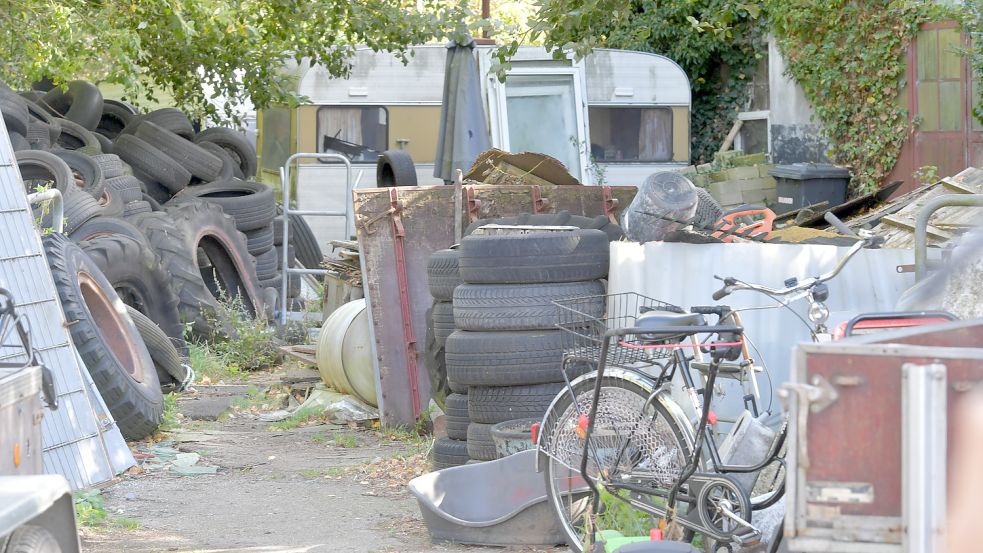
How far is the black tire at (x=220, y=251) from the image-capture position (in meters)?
11.7

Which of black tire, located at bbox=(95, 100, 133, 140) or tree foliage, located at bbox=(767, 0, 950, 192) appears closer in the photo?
tree foliage, located at bbox=(767, 0, 950, 192)

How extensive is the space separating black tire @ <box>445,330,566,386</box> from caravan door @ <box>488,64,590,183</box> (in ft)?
25.5

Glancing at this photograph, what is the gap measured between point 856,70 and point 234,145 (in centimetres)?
753

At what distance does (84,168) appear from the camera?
37.3ft

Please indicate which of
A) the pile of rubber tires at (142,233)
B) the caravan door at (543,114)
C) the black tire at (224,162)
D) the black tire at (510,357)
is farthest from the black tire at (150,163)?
the black tire at (510,357)

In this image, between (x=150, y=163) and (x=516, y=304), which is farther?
(x=150, y=163)

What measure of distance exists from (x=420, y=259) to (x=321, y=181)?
21.9ft

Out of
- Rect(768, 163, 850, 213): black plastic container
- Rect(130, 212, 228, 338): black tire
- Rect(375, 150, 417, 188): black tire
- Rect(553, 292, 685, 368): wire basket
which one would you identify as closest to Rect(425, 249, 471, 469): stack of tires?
Rect(553, 292, 685, 368): wire basket

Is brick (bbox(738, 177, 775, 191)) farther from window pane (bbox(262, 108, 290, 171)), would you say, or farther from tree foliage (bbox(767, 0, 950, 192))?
window pane (bbox(262, 108, 290, 171))

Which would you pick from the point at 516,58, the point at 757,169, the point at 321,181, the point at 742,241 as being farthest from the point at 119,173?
the point at 742,241

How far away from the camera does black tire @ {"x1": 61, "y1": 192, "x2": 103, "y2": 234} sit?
32.7ft

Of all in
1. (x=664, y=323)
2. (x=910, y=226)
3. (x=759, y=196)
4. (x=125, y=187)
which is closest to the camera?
(x=664, y=323)

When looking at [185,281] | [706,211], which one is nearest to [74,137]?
[185,281]

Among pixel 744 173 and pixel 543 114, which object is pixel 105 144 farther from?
pixel 744 173
